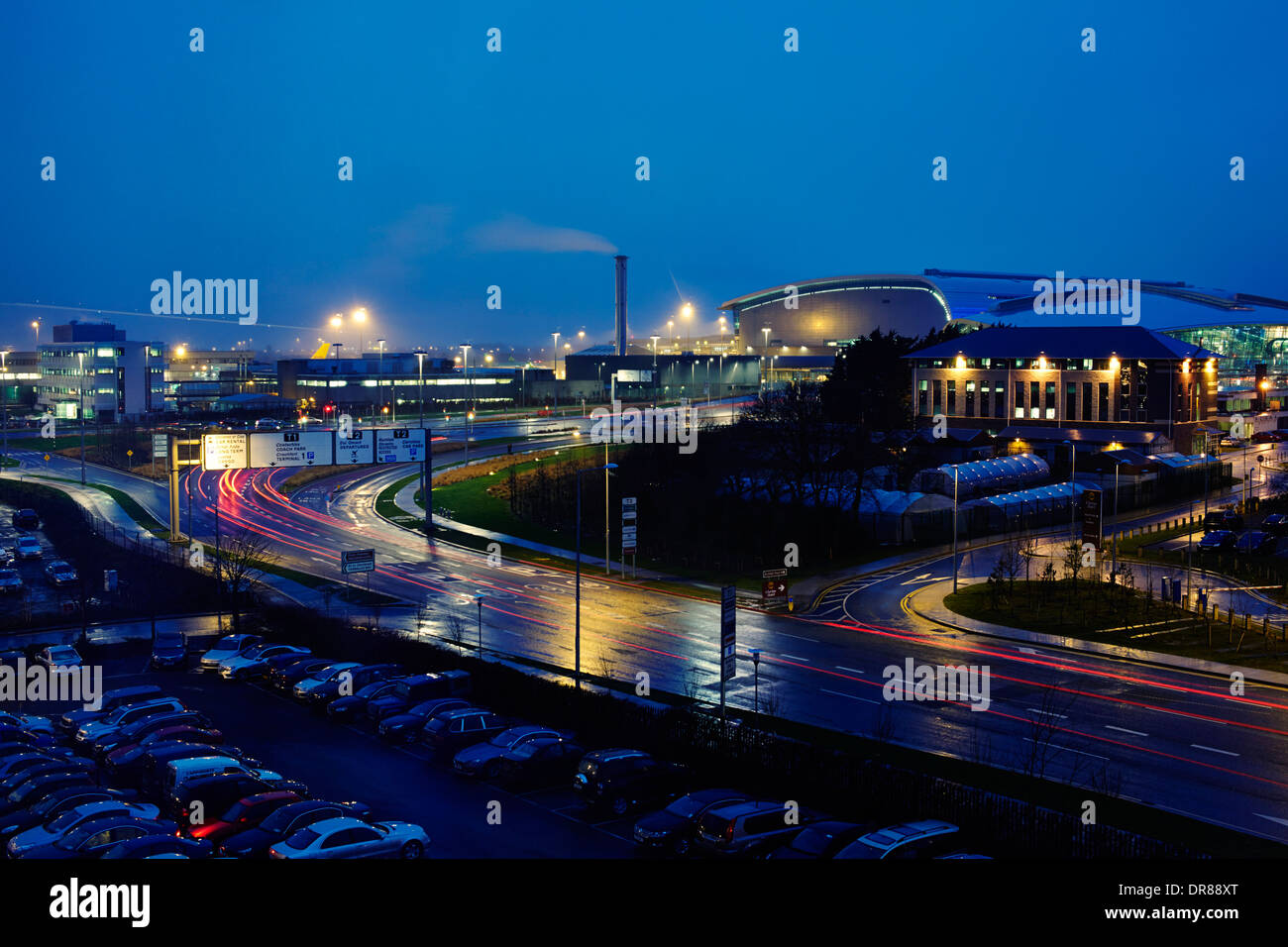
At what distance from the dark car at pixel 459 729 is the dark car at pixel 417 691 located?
205cm

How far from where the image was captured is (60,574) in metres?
52.5

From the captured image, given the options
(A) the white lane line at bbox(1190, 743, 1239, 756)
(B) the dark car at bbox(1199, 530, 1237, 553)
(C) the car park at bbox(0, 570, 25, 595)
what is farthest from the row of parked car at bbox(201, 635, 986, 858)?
(B) the dark car at bbox(1199, 530, 1237, 553)

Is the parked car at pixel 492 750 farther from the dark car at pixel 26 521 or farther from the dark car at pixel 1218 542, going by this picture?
the dark car at pixel 26 521

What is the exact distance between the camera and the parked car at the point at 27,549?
59.4m

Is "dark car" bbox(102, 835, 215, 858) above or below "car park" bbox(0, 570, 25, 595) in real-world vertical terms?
above

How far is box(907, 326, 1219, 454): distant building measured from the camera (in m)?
86.3

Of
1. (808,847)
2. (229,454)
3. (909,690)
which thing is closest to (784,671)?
(909,690)

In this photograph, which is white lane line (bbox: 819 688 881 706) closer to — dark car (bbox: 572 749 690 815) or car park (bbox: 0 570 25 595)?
dark car (bbox: 572 749 690 815)

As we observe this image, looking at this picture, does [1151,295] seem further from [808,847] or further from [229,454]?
[808,847]

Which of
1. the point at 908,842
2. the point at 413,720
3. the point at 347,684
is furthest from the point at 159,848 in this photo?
the point at 908,842

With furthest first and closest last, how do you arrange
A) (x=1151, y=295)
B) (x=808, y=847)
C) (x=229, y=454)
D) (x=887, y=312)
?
(x=887, y=312)
(x=1151, y=295)
(x=229, y=454)
(x=808, y=847)

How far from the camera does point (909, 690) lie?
102 feet

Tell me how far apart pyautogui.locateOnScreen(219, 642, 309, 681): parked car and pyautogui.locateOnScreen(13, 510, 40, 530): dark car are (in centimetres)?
4084

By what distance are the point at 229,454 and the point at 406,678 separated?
98.4ft
